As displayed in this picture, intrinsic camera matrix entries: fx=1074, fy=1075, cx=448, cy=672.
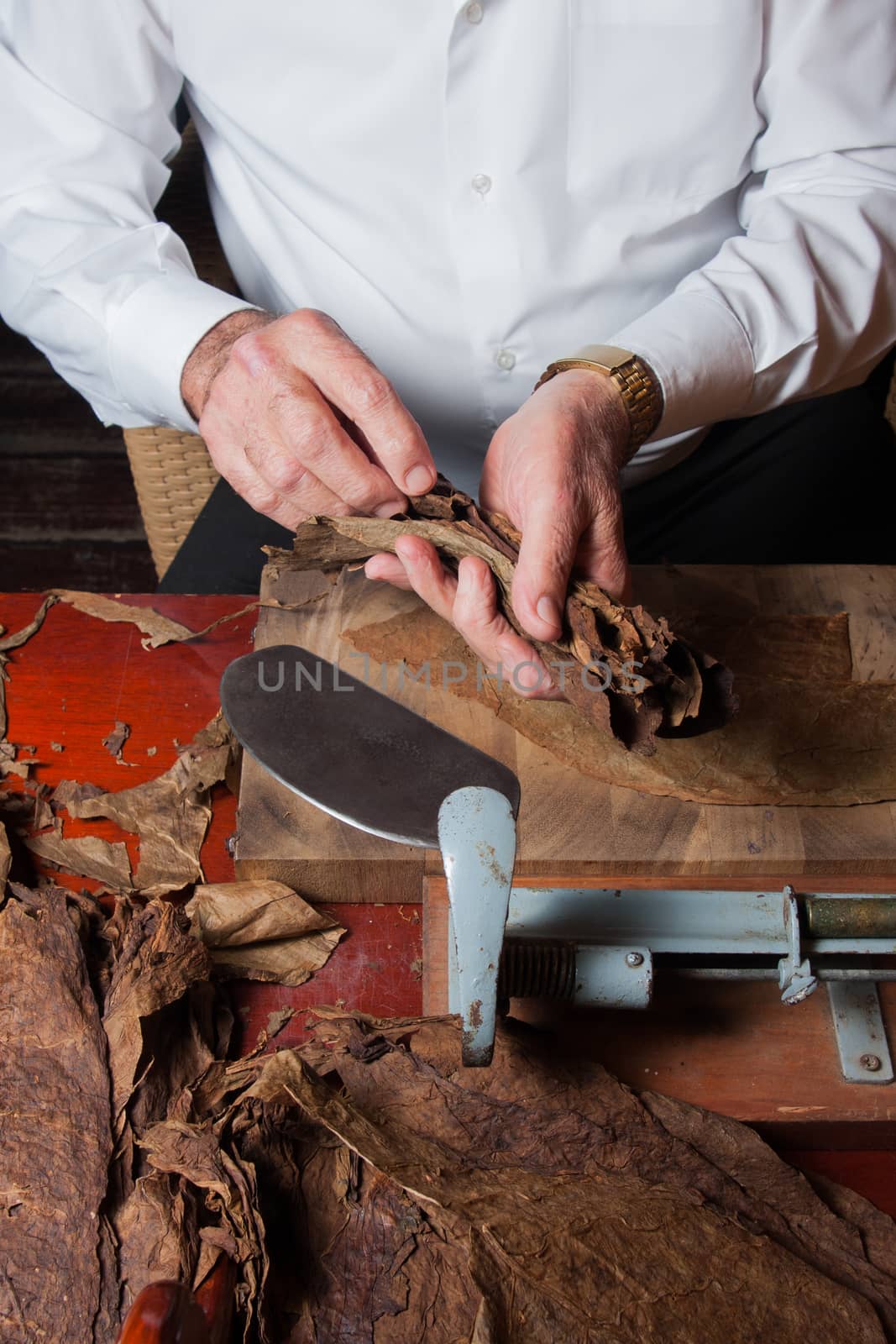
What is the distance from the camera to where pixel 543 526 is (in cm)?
99

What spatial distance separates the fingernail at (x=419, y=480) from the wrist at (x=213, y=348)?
32 cm

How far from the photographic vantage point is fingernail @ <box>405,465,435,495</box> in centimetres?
108

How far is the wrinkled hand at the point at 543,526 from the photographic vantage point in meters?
0.99

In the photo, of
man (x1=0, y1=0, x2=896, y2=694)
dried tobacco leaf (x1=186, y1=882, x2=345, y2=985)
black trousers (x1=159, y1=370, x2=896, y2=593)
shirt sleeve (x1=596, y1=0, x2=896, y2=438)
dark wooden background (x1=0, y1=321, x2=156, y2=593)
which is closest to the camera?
dried tobacco leaf (x1=186, y1=882, x2=345, y2=985)

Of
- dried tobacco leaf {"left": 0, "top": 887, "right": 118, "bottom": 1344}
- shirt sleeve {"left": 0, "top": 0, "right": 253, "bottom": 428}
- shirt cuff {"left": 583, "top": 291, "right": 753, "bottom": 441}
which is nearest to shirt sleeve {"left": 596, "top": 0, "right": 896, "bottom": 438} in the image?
shirt cuff {"left": 583, "top": 291, "right": 753, "bottom": 441}

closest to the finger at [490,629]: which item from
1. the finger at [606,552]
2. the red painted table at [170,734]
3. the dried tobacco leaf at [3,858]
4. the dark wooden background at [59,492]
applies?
the finger at [606,552]

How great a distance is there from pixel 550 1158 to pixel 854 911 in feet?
1.04

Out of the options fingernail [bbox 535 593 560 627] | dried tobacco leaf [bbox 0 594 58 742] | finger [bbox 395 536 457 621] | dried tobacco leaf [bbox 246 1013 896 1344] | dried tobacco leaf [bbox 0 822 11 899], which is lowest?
dried tobacco leaf [bbox 246 1013 896 1344]

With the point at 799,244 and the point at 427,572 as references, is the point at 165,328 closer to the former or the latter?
the point at 427,572

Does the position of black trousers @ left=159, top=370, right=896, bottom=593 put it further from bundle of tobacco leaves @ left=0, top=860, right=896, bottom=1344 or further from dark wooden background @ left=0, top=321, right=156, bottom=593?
dark wooden background @ left=0, top=321, right=156, bottom=593

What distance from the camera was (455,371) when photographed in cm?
146

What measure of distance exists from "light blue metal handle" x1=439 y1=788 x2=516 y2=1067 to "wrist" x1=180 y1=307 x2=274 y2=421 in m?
0.71

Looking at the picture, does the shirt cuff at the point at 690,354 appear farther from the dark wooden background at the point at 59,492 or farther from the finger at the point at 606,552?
the dark wooden background at the point at 59,492

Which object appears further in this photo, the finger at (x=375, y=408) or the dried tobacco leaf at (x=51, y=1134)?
the finger at (x=375, y=408)
